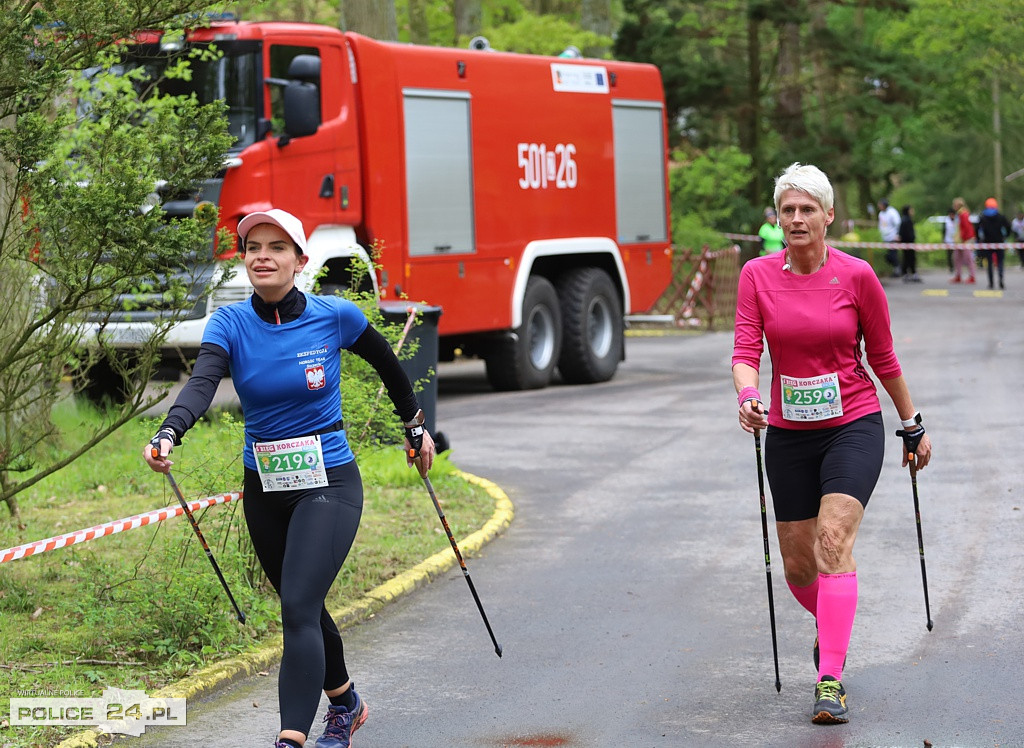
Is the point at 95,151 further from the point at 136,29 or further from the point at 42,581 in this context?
the point at 42,581

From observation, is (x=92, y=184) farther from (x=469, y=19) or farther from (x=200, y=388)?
(x=469, y=19)

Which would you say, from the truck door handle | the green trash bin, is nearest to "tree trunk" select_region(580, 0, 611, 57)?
the truck door handle

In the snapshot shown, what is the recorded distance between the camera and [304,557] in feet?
16.2

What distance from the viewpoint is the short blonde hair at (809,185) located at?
5.79 meters

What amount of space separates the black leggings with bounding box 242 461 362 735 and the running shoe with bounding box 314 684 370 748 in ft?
0.74

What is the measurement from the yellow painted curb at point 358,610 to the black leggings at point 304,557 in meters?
1.02

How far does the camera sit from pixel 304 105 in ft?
47.0

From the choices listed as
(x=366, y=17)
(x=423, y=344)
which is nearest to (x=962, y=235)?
(x=366, y=17)

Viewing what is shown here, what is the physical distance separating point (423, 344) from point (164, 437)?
7326mm

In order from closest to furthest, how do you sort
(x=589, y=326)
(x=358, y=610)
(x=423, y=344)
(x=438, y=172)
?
(x=358, y=610) → (x=423, y=344) → (x=438, y=172) → (x=589, y=326)

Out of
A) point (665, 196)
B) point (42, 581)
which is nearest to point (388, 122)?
point (665, 196)

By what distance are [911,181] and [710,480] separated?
6430 cm

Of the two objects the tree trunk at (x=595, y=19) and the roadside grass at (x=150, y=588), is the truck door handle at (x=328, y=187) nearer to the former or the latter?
the roadside grass at (x=150, y=588)

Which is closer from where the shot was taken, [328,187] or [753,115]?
[328,187]
